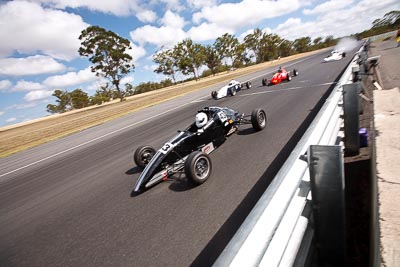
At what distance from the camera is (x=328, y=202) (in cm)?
182

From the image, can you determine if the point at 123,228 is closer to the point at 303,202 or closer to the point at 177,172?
the point at 177,172

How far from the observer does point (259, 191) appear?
11.8 ft

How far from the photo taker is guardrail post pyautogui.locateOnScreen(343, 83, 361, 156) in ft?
11.6

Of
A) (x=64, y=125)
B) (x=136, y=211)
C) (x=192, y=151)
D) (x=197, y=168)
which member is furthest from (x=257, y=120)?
(x=64, y=125)

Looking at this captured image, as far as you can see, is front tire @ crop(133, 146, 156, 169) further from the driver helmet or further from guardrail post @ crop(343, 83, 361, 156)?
guardrail post @ crop(343, 83, 361, 156)

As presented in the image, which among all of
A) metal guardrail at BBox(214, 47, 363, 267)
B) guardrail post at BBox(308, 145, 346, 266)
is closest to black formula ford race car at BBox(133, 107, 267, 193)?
metal guardrail at BBox(214, 47, 363, 267)

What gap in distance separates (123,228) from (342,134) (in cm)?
353

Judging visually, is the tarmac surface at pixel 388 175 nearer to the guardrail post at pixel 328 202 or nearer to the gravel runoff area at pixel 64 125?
the guardrail post at pixel 328 202

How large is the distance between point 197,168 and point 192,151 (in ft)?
3.09

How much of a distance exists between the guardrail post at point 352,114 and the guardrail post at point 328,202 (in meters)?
2.21

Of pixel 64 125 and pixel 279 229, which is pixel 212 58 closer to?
pixel 64 125

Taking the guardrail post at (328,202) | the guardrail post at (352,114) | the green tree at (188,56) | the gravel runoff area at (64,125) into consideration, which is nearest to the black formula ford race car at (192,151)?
the guardrail post at (352,114)

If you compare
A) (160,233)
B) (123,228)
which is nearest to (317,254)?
(160,233)

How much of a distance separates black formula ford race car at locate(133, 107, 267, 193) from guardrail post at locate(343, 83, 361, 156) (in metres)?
2.31
